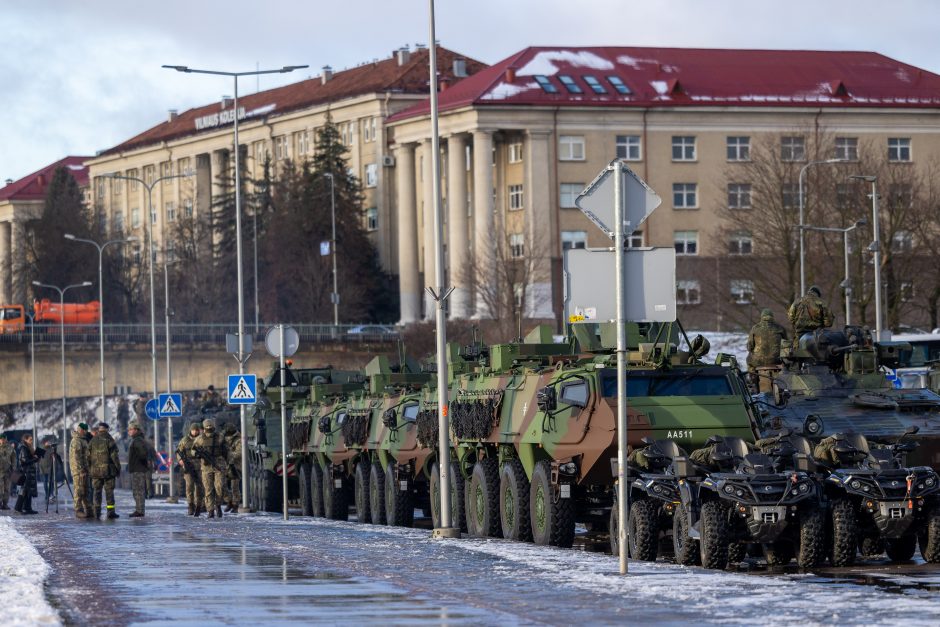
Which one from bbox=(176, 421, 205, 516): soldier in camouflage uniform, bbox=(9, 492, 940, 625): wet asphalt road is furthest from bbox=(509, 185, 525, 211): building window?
bbox=(9, 492, 940, 625): wet asphalt road

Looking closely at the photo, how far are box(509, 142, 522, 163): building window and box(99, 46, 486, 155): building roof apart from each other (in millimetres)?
14679

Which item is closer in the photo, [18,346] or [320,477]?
[320,477]

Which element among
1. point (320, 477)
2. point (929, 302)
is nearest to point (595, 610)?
point (320, 477)

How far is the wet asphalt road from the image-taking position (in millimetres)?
15031

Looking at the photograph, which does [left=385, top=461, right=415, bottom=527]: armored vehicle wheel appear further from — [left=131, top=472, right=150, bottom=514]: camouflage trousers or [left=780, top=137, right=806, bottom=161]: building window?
[left=780, top=137, right=806, bottom=161]: building window

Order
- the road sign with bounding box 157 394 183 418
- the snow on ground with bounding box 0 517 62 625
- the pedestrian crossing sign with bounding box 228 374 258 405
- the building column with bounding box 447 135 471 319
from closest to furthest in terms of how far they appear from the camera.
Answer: the snow on ground with bounding box 0 517 62 625, the pedestrian crossing sign with bounding box 228 374 258 405, the road sign with bounding box 157 394 183 418, the building column with bounding box 447 135 471 319

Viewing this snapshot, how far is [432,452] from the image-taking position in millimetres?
29594

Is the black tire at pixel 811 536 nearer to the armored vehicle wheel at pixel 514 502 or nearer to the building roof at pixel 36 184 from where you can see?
the armored vehicle wheel at pixel 514 502

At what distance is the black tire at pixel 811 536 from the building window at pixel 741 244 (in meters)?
56.6

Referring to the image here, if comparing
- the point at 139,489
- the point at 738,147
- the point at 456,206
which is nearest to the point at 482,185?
the point at 456,206

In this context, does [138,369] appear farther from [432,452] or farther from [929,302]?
[432,452]

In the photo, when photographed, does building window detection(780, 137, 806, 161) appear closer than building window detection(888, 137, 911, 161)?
Yes

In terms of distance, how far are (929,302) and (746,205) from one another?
2648 centimetres

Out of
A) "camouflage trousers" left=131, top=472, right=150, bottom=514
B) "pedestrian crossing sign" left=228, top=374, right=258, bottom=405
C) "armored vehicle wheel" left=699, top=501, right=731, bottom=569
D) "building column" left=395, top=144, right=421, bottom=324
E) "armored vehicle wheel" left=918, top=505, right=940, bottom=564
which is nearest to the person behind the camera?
"armored vehicle wheel" left=699, top=501, right=731, bottom=569
